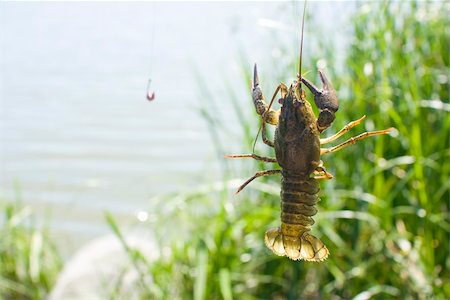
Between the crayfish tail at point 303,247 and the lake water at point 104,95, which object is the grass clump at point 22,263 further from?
the crayfish tail at point 303,247

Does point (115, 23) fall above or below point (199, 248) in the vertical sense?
above

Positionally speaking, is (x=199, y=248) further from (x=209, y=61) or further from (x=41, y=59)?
(x=41, y=59)

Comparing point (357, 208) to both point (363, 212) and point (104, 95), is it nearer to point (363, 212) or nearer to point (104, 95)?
point (363, 212)

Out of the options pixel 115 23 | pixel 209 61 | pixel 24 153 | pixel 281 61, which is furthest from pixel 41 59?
pixel 281 61

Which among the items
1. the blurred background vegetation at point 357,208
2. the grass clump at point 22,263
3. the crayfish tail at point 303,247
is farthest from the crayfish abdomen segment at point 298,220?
the grass clump at point 22,263

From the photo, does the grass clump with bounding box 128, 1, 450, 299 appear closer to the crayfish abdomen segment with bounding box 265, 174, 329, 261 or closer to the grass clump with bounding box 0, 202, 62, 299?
the grass clump with bounding box 0, 202, 62, 299

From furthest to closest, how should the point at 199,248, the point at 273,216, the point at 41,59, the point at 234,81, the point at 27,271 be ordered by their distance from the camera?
the point at 41,59 < the point at 234,81 < the point at 27,271 < the point at 273,216 < the point at 199,248

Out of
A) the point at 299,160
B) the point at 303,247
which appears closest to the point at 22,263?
the point at 303,247
